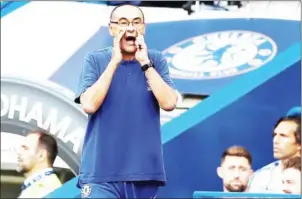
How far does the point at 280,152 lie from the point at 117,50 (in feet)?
7.17

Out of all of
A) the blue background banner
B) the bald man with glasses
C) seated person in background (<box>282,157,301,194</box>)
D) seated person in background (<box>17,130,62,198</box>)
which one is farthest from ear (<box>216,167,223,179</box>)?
the bald man with glasses

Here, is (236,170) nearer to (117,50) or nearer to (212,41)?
(212,41)

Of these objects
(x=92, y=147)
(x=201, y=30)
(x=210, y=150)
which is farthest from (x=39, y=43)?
(x=92, y=147)

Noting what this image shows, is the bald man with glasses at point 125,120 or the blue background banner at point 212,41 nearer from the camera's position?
the bald man with glasses at point 125,120

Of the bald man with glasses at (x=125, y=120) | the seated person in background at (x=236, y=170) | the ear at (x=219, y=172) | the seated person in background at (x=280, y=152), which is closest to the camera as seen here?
the bald man with glasses at (x=125, y=120)

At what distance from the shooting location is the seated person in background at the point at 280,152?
13.1 feet

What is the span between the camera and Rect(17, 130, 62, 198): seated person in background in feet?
13.9

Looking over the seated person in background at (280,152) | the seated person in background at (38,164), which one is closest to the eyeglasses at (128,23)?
the seated person in background at (280,152)

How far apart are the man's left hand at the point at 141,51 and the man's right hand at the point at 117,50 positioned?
46mm

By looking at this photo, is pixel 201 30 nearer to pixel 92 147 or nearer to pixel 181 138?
pixel 181 138

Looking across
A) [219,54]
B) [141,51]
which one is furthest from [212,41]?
[141,51]

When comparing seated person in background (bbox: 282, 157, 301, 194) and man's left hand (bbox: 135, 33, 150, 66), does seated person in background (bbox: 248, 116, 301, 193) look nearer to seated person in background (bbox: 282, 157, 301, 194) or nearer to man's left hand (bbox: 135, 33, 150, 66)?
seated person in background (bbox: 282, 157, 301, 194)

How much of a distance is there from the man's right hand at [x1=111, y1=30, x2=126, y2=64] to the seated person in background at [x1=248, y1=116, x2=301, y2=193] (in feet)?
6.64

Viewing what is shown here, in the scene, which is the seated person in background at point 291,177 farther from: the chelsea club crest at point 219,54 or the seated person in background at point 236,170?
the chelsea club crest at point 219,54
